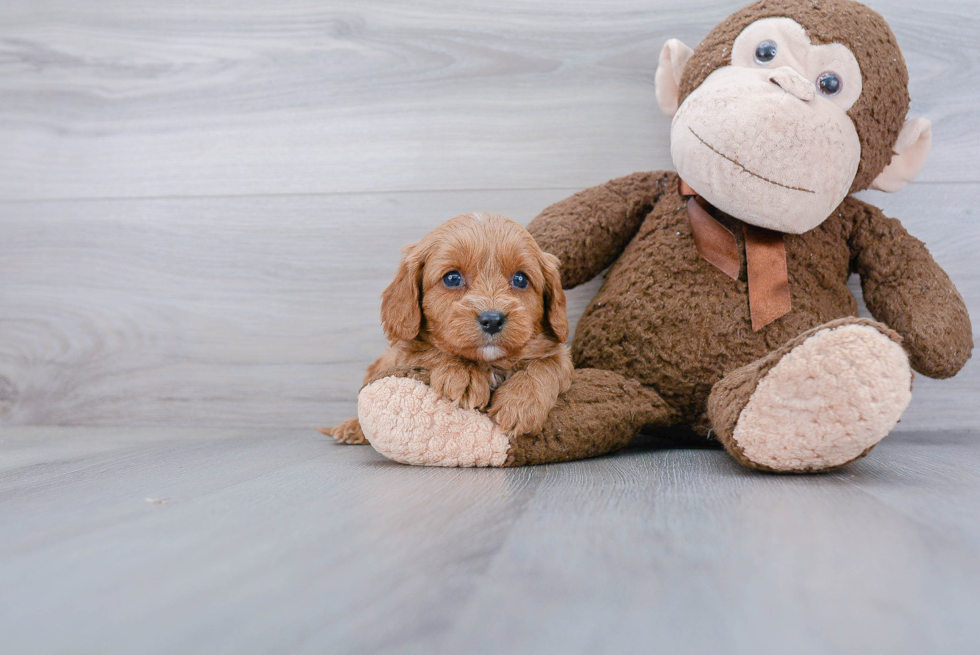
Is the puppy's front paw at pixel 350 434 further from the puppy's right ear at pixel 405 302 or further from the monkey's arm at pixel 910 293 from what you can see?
the monkey's arm at pixel 910 293

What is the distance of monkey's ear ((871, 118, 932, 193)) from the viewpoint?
118 cm

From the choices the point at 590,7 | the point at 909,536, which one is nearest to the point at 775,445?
the point at 909,536

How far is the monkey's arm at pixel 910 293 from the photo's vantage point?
3.60ft

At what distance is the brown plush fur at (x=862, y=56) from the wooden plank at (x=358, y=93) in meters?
0.32

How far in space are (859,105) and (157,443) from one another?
1445mm

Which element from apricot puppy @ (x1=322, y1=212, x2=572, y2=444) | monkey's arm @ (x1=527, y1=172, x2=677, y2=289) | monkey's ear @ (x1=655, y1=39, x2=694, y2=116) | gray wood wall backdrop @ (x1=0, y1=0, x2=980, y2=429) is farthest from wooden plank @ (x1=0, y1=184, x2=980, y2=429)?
apricot puppy @ (x1=322, y1=212, x2=572, y2=444)

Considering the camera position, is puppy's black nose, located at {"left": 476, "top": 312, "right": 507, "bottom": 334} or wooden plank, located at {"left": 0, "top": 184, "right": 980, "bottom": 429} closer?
puppy's black nose, located at {"left": 476, "top": 312, "right": 507, "bottom": 334}

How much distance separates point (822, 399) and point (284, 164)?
125 cm

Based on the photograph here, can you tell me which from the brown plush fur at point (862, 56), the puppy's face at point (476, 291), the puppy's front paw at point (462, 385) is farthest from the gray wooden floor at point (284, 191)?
the brown plush fur at point (862, 56)

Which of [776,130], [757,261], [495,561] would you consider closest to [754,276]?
[757,261]

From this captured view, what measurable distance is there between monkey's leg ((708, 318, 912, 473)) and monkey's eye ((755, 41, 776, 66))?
496 mm

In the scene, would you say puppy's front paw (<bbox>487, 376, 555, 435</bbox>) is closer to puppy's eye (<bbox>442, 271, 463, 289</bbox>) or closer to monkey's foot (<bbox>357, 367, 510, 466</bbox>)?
monkey's foot (<bbox>357, 367, 510, 466</bbox>)

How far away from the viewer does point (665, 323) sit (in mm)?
1201

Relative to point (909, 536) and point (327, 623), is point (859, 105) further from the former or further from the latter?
point (327, 623)
